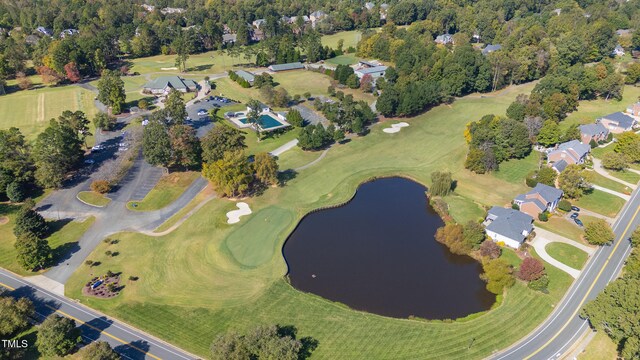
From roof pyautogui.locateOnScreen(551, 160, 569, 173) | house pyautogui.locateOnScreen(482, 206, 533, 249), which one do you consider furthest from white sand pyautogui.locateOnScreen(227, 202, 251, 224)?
roof pyautogui.locateOnScreen(551, 160, 569, 173)

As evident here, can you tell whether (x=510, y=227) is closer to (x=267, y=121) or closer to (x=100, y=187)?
(x=267, y=121)

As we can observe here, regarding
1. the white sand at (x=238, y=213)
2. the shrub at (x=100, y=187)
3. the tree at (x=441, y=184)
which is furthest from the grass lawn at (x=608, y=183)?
the shrub at (x=100, y=187)

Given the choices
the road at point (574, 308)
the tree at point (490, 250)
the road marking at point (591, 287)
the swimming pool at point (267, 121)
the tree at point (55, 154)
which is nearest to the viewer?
the road at point (574, 308)

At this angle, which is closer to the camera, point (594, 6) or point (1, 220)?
point (1, 220)

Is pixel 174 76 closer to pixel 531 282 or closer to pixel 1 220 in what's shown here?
pixel 1 220

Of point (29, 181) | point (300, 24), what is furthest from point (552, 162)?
point (300, 24)

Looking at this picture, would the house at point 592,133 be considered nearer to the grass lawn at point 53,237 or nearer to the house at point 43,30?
the grass lawn at point 53,237
